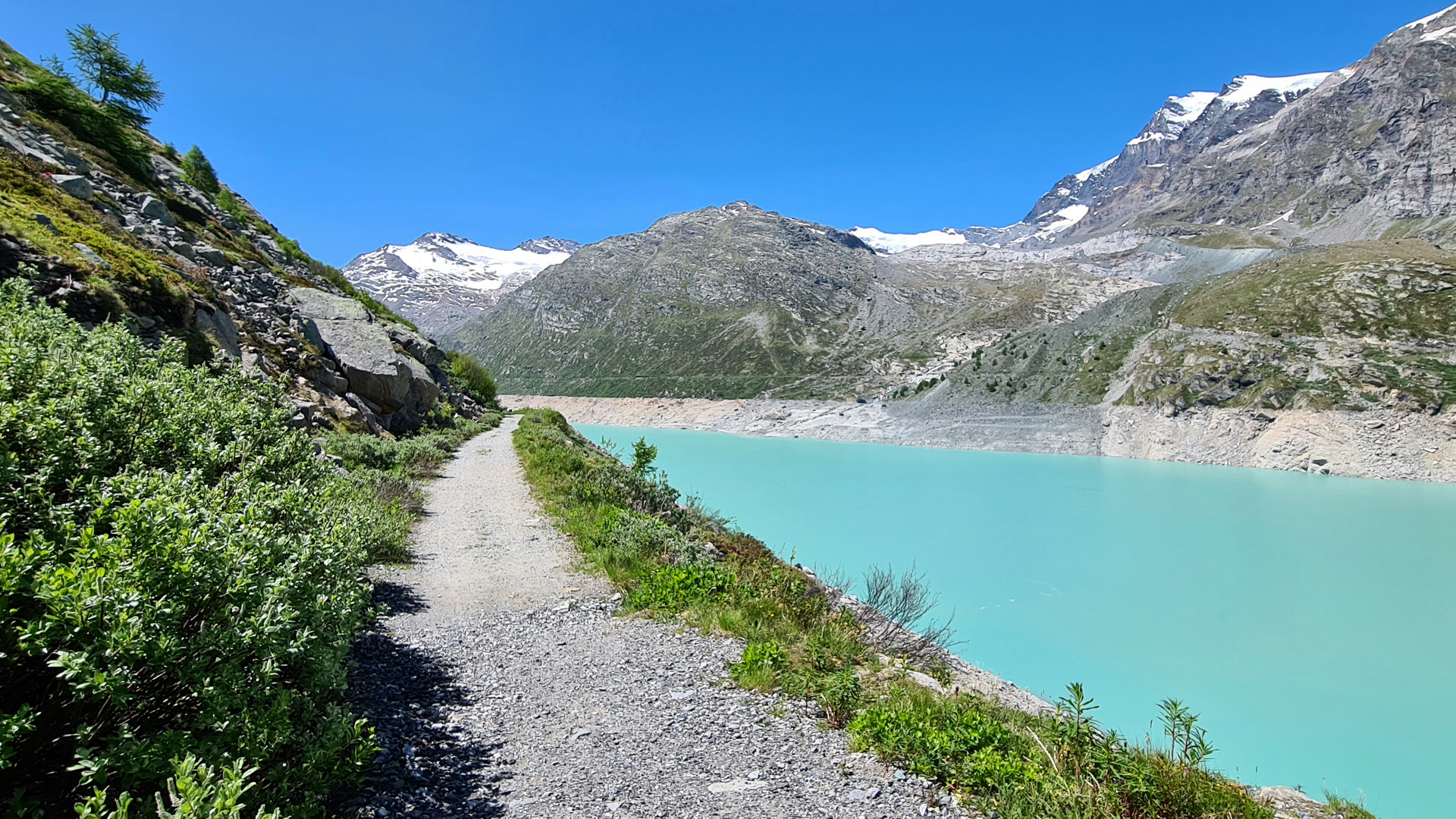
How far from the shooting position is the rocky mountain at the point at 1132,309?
50500 mm

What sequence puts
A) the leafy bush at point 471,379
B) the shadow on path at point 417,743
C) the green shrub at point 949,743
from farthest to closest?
the leafy bush at point 471,379 < the green shrub at point 949,743 < the shadow on path at point 417,743

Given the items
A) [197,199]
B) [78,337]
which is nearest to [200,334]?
[78,337]

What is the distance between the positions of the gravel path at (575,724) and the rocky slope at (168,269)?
22.7ft

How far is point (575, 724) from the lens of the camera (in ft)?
15.5

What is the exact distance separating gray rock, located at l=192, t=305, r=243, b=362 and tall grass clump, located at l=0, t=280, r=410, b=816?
929 centimetres

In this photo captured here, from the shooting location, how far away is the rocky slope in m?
10.0

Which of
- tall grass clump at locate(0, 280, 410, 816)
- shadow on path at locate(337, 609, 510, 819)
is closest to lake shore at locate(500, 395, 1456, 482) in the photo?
shadow on path at locate(337, 609, 510, 819)

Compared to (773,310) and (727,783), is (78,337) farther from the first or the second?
(773,310)

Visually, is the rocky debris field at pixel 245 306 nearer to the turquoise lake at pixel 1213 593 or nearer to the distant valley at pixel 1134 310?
the turquoise lake at pixel 1213 593

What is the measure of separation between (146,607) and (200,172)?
4069cm

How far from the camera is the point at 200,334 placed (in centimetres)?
1191

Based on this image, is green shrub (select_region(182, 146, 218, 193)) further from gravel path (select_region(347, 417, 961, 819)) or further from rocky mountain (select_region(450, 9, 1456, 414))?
rocky mountain (select_region(450, 9, 1456, 414))

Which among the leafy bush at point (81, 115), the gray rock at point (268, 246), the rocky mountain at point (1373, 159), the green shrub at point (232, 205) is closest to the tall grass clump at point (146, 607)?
the leafy bush at point (81, 115)

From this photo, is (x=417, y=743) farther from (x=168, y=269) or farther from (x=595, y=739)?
(x=168, y=269)
